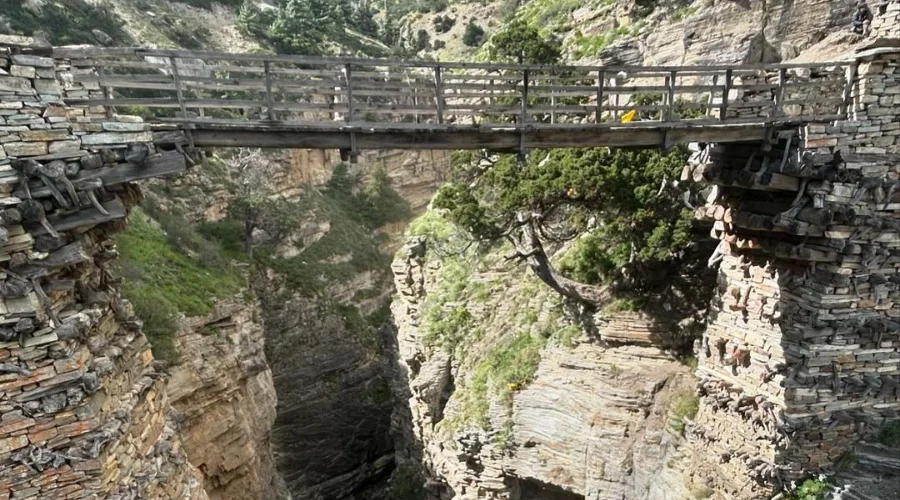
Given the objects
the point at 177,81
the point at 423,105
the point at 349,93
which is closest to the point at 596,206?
the point at 423,105

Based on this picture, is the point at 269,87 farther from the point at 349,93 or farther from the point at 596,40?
the point at 596,40

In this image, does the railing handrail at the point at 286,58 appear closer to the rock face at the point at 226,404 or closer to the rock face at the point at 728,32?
the rock face at the point at 728,32

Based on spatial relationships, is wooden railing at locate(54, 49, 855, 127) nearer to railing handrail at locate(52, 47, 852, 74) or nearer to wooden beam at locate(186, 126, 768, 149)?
railing handrail at locate(52, 47, 852, 74)

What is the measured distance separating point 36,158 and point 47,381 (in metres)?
2.70

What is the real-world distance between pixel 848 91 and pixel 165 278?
66.1 feet

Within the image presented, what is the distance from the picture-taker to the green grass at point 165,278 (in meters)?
15.8

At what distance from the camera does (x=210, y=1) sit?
43.0 m

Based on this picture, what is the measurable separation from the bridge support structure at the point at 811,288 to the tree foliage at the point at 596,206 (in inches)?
58.5

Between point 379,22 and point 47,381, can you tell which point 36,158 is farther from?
point 379,22

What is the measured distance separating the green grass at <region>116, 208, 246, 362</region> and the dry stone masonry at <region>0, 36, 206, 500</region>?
9.48 meters

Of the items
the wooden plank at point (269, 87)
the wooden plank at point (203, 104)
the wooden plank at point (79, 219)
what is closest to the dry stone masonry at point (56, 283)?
the wooden plank at point (79, 219)

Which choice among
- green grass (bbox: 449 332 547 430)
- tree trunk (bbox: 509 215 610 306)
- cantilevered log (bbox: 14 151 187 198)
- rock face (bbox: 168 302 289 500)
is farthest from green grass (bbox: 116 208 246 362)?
tree trunk (bbox: 509 215 610 306)

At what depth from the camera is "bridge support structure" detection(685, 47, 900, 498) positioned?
8.89m

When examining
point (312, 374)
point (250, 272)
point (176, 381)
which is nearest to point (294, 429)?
point (312, 374)
